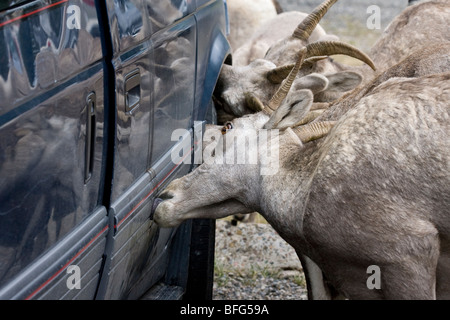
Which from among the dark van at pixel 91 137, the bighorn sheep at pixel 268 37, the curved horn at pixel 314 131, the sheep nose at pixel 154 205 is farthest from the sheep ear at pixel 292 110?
the bighorn sheep at pixel 268 37

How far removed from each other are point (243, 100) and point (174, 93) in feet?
7.44

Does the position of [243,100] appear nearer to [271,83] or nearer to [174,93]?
[271,83]

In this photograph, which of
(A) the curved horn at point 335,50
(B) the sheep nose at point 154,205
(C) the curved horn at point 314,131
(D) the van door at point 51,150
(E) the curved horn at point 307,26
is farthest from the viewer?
(E) the curved horn at point 307,26

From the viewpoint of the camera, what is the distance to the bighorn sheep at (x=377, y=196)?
3.54 metres

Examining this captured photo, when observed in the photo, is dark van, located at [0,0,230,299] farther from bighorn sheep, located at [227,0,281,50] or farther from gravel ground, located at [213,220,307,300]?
bighorn sheep, located at [227,0,281,50]

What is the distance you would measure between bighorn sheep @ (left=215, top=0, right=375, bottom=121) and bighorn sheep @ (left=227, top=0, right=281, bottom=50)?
2.36 metres

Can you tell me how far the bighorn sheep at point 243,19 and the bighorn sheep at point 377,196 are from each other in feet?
16.5

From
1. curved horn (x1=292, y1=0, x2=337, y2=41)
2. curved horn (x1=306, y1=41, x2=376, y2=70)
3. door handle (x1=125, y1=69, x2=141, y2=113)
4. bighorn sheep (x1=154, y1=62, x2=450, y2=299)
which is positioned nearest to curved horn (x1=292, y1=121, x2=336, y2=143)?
bighorn sheep (x1=154, y1=62, x2=450, y2=299)

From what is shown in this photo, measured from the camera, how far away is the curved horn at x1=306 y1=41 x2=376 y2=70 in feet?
19.1

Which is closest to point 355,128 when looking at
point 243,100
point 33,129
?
point 33,129

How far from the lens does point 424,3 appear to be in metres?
6.57

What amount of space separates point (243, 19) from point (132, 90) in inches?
233

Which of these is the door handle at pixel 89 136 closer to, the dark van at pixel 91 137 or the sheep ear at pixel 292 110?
the dark van at pixel 91 137

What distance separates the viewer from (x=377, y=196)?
3.59 m
